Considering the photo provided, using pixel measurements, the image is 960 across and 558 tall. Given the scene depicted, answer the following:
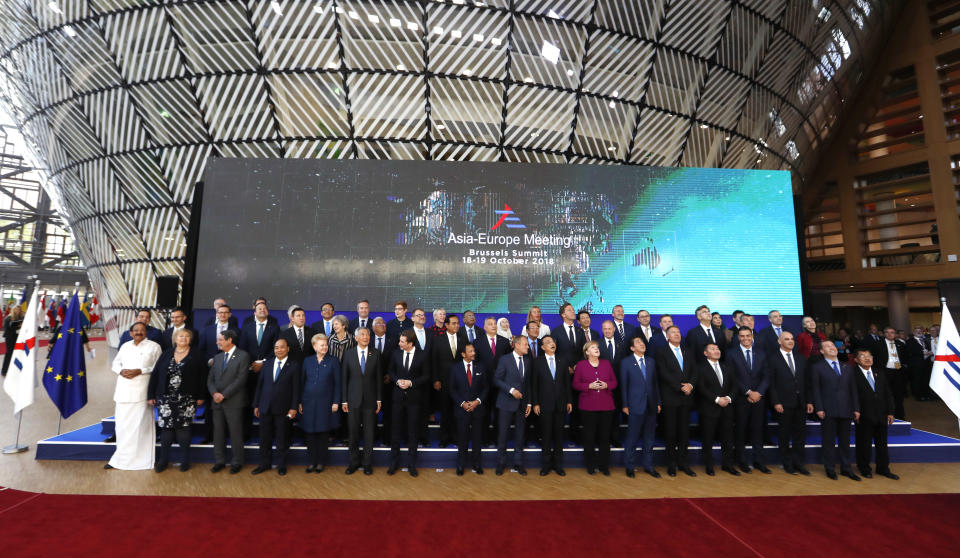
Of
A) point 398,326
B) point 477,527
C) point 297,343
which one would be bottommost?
point 477,527

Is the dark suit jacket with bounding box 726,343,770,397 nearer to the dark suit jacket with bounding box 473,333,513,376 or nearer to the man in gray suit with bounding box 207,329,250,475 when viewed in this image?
the dark suit jacket with bounding box 473,333,513,376

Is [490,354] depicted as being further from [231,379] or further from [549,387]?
[231,379]

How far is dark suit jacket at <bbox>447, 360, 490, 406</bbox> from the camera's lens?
5828 millimetres

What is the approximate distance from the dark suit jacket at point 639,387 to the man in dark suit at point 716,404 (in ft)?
2.18

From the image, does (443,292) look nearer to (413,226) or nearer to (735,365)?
(413,226)

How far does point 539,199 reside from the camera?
10188 millimetres

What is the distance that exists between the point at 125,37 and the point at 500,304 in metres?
16.9

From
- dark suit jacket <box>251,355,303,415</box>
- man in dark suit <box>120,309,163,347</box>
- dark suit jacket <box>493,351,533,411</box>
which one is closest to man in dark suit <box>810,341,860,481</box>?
dark suit jacket <box>493,351,533,411</box>

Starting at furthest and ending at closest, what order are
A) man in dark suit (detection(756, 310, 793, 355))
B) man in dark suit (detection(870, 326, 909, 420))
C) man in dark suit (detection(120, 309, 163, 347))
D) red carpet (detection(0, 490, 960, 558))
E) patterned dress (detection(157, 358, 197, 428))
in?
man in dark suit (detection(870, 326, 909, 420)), man in dark suit (detection(756, 310, 793, 355)), man in dark suit (detection(120, 309, 163, 347)), patterned dress (detection(157, 358, 197, 428)), red carpet (detection(0, 490, 960, 558))

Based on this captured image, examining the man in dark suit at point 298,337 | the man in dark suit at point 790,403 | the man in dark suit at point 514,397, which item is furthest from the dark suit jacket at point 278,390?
the man in dark suit at point 790,403

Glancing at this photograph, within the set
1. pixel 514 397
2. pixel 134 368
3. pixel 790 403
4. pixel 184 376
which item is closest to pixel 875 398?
pixel 790 403

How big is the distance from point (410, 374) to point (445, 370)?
81 centimetres

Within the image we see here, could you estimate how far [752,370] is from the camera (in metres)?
6.18

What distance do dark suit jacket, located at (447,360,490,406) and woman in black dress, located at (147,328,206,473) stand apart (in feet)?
11.6
